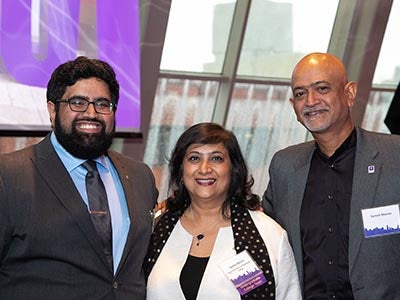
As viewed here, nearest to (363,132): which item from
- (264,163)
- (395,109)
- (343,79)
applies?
(343,79)

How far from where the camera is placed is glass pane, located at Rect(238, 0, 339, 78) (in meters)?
6.43

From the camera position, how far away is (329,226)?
2.74 metres

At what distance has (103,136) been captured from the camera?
2.44 m

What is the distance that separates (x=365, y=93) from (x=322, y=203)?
15.9 ft

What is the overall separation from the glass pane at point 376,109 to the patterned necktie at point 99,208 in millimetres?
5653

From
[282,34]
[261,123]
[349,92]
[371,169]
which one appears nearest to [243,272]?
[371,169]

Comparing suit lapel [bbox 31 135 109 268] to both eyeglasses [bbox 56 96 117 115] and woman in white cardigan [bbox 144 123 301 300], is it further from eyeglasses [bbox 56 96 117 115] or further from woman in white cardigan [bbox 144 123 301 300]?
woman in white cardigan [bbox 144 123 301 300]

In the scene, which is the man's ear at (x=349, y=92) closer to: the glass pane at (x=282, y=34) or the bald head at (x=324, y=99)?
the bald head at (x=324, y=99)

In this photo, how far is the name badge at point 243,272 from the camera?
254 centimetres

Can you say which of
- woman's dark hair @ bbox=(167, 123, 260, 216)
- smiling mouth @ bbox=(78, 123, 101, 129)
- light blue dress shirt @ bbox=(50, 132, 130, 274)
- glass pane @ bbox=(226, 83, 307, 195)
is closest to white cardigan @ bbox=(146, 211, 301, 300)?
woman's dark hair @ bbox=(167, 123, 260, 216)

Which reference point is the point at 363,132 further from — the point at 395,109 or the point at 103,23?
the point at 395,109

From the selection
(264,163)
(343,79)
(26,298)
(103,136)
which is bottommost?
(264,163)

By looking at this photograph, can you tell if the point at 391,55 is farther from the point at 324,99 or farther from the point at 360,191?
the point at 360,191

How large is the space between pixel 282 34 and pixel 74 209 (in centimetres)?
476
